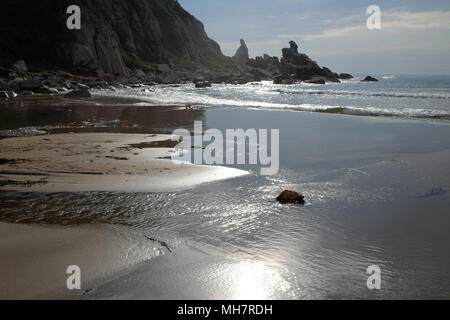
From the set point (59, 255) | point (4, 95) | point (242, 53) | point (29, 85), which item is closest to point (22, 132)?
point (59, 255)

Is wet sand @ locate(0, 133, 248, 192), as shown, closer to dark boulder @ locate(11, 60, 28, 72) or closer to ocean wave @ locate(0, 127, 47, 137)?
ocean wave @ locate(0, 127, 47, 137)

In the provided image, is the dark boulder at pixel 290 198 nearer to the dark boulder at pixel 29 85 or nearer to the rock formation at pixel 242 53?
the dark boulder at pixel 29 85

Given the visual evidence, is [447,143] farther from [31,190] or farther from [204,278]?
[31,190]

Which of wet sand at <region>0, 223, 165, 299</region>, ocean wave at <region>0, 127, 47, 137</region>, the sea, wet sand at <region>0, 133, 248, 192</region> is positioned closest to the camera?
wet sand at <region>0, 223, 165, 299</region>

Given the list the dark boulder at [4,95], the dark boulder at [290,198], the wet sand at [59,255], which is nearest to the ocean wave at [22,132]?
the wet sand at [59,255]

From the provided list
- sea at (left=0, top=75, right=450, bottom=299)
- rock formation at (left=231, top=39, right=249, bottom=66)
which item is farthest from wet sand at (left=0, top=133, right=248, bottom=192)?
rock formation at (left=231, top=39, right=249, bottom=66)

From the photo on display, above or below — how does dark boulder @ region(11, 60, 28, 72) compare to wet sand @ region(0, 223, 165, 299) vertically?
above

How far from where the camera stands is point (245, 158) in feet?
35.4

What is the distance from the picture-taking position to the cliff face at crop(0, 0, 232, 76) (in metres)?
60.4

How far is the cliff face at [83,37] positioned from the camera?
6044 centimetres

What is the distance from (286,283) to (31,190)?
217 inches

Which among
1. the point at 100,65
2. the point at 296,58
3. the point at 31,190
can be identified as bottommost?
the point at 31,190
